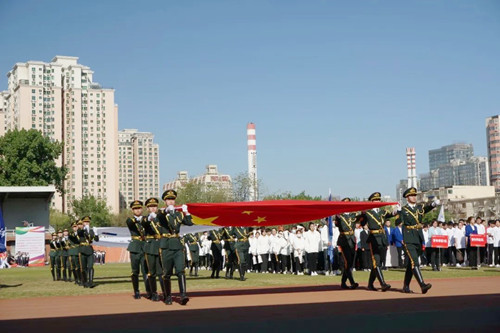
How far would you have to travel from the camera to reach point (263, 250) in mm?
29375

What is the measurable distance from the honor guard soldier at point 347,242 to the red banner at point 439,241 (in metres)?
8.43

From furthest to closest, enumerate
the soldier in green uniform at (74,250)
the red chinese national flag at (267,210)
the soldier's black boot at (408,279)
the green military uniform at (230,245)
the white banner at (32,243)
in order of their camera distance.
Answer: the white banner at (32,243) < the green military uniform at (230,245) < the soldier in green uniform at (74,250) < the red chinese national flag at (267,210) < the soldier's black boot at (408,279)

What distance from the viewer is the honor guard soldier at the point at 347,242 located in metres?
17.0

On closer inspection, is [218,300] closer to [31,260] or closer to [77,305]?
[77,305]

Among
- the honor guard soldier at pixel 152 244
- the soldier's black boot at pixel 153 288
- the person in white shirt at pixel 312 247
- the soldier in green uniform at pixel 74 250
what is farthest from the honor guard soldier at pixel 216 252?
the soldier's black boot at pixel 153 288

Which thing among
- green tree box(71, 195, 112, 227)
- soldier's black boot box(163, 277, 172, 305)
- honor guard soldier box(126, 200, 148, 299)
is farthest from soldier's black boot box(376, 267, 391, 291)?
green tree box(71, 195, 112, 227)

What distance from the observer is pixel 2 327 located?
36.7ft

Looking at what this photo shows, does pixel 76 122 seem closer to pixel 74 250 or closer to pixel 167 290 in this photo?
pixel 74 250

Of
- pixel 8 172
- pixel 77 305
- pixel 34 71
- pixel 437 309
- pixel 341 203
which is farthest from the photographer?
pixel 34 71

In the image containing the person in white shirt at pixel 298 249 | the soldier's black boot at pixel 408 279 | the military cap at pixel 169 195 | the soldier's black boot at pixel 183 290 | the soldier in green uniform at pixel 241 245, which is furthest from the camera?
the person in white shirt at pixel 298 249

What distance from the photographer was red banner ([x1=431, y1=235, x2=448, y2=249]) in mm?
25656

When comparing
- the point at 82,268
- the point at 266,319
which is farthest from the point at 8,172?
the point at 266,319

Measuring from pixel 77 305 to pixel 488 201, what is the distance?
111819mm

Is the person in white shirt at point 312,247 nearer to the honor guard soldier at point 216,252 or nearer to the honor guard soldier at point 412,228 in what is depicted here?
the honor guard soldier at point 216,252
